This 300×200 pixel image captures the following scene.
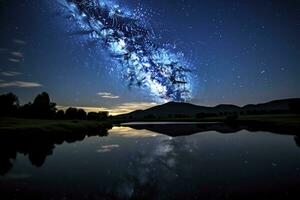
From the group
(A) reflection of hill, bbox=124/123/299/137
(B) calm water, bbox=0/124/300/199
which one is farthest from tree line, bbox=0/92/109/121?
(B) calm water, bbox=0/124/300/199

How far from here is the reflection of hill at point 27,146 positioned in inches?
1183

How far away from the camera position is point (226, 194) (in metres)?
15.8

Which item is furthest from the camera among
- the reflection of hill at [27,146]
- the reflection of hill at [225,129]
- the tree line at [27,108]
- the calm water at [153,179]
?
the tree line at [27,108]

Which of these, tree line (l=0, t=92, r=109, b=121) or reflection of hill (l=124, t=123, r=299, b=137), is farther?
tree line (l=0, t=92, r=109, b=121)

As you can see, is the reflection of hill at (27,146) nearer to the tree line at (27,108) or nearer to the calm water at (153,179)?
the calm water at (153,179)

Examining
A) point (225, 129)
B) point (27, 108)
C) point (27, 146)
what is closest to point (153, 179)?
point (27, 146)

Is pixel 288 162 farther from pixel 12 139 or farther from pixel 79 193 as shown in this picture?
pixel 12 139

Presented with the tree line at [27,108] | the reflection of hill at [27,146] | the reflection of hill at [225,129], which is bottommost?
the reflection of hill at [27,146]

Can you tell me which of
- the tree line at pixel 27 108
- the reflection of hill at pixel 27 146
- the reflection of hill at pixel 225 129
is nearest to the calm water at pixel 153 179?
the reflection of hill at pixel 27 146

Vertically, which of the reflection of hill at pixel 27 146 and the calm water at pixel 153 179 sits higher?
the reflection of hill at pixel 27 146

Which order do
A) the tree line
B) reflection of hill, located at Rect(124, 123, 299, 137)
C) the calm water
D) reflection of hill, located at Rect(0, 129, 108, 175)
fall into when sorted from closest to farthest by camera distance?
1. the calm water
2. reflection of hill, located at Rect(0, 129, 108, 175)
3. reflection of hill, located at Rect(124, 123, 299, 137)
4. the tree line

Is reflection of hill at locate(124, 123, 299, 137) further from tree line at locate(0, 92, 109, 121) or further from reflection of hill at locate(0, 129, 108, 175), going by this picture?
tree line at locate(0, 92, 109, 121)

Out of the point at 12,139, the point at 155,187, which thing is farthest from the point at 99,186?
the point at 12,139

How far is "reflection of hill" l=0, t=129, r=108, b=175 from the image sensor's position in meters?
30.0
